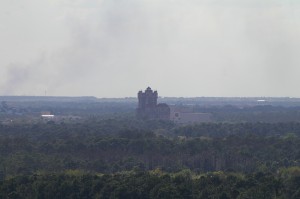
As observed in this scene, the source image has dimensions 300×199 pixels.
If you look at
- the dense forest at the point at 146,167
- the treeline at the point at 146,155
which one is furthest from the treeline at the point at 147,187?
the treeline at the point at 146,155

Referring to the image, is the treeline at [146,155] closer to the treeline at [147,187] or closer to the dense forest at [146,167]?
the dense forest at [146,167]

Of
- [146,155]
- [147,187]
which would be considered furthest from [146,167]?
[147,187]

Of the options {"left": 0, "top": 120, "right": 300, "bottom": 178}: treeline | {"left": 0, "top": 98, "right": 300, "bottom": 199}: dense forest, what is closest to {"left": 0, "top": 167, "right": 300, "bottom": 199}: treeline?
{"left": 0, "top": 98, "right": 300, "bottom": 199}: dense forest

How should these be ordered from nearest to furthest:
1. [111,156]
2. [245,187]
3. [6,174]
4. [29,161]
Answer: [245,187] → [6,174] → [29,161] → [111,156]

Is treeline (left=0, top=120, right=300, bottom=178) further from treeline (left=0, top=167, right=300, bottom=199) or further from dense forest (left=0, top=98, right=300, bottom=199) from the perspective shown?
treeline (left=0, top=167, right=300, bottom=199)

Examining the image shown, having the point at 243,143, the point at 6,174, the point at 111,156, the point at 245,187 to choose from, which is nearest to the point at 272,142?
the point at 243,143

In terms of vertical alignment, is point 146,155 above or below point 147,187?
below

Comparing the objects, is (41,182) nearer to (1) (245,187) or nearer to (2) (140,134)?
(1) (245,187)

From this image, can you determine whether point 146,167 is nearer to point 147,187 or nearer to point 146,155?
point 146,155
